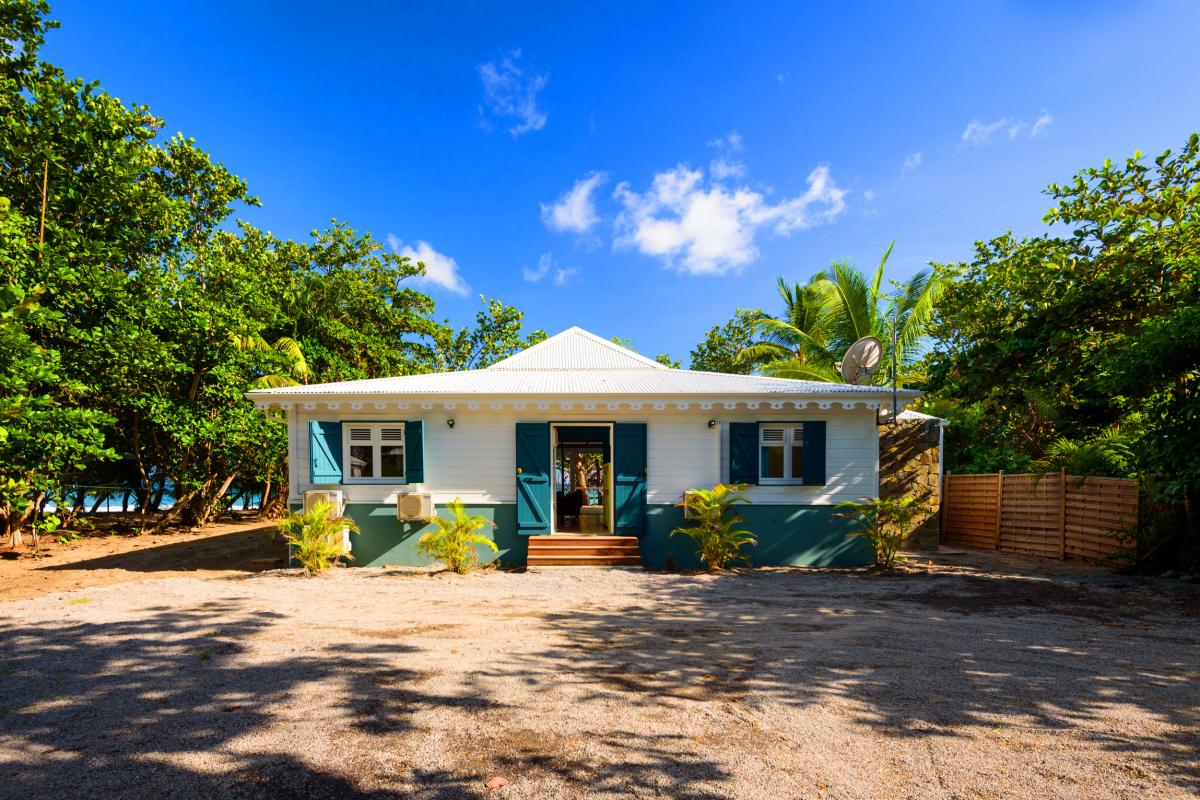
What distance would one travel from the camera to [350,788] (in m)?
2.42

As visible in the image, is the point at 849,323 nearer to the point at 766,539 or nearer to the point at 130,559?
the point at 766,539

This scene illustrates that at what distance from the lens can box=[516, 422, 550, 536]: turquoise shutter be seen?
889 cm

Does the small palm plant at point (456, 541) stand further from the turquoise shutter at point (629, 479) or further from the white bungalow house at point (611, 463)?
the turquoise shutter at point (629, 479)

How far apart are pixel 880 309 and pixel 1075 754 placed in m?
15.2

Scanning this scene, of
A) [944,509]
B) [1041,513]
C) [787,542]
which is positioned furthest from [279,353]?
[1041,513]

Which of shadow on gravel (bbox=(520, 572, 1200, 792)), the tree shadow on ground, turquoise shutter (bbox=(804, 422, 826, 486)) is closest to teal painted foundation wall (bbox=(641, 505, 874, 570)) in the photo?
turquoise shutter (bbox=(804, 422, 826, 486))

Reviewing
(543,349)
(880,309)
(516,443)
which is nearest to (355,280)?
(543,349)

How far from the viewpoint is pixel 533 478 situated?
8914 millimetres

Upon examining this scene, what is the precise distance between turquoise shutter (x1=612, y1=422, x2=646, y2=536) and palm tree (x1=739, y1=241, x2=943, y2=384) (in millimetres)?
6392

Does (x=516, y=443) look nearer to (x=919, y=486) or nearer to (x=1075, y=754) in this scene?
(x=1075, y=754)

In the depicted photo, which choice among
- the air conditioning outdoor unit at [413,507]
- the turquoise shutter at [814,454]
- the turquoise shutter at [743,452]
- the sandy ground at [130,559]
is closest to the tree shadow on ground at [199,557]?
the sandy ground at [130,559]

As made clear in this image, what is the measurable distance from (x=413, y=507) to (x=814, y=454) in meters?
6.91

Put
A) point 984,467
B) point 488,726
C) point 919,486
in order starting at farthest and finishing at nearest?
point 984,467
point 919,486
point 488,726

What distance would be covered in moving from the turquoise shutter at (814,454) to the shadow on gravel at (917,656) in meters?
2.40
